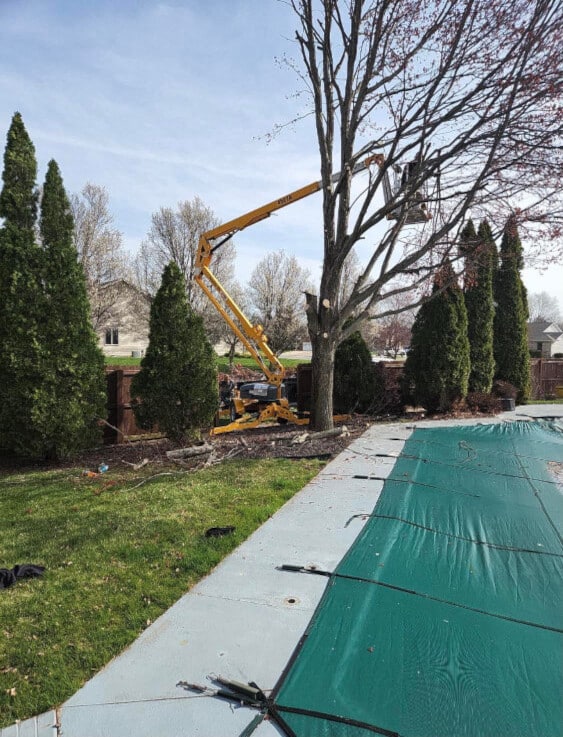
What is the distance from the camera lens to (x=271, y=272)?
26.7m

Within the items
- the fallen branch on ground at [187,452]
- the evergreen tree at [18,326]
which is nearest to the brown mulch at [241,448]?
the fallen branch on ground at [187,452]

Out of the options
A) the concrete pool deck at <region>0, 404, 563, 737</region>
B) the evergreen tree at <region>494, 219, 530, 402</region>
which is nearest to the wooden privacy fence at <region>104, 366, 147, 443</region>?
the concrete pool deck at <region>0, 404, 563, 737</region>

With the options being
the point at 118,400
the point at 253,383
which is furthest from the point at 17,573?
the point at 253,383

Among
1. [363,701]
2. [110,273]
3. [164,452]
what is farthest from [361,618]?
[110,273]

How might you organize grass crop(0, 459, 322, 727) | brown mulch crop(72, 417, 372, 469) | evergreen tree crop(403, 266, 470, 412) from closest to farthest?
grass crop(0, 459, 322, 727)
brown mulch crop(72, 417, 372, 469)
evergreen tree crop(403, 266, 470, 412)

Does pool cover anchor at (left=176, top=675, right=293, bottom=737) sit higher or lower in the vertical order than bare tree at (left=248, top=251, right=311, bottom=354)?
lower

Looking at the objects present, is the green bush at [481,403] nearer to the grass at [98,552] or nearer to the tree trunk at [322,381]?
the tree trunk at [322,381]

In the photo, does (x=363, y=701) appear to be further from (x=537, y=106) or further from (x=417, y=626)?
(x=537, y=106)

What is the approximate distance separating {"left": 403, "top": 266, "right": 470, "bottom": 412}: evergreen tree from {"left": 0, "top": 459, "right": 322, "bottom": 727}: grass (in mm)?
6271

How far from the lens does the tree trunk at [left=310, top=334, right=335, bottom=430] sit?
948 cm

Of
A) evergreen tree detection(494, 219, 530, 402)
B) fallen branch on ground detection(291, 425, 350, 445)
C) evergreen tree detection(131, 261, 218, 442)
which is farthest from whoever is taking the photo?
evergreen tree detection(494, 219, 530, 402)

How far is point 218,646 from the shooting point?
2.64 m

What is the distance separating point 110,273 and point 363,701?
24017mm

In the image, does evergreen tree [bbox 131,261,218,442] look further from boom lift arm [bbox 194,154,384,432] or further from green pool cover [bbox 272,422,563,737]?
green pool cover [bbox 272,422,563,737]
